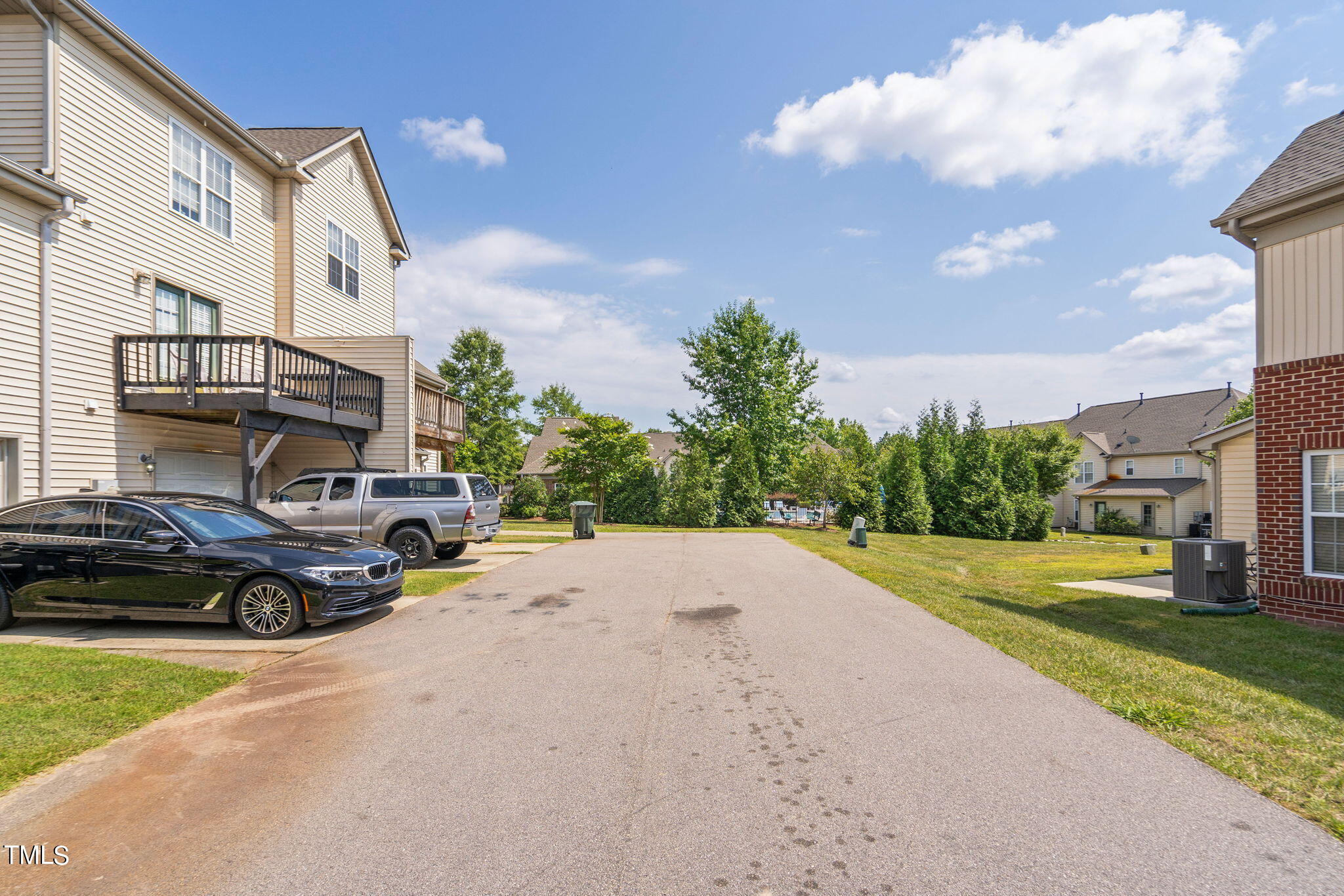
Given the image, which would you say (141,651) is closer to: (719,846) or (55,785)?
(55,785)

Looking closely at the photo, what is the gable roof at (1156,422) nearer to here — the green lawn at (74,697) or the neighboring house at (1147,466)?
the neighboring house at (1147,466)

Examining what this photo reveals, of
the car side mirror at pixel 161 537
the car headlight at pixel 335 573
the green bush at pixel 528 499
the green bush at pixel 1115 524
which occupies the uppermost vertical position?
the car side mirror at pixel 161 537

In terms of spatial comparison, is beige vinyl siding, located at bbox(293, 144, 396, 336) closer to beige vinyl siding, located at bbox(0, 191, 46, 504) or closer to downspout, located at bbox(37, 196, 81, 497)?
downspout, located at bbox(37, 196, 81, 497)

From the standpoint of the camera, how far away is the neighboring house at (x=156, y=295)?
A: 388 inches

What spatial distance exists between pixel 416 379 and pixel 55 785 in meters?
14.0

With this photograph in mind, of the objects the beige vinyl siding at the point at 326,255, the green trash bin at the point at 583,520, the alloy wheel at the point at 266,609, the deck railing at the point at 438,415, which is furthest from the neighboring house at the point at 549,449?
the alloy wheel at the point at 266,609

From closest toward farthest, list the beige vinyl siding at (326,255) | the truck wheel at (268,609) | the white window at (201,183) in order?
the truck wheel at (268,609) < the white window at (201,183) < the beige vinyl siding at (326,255)

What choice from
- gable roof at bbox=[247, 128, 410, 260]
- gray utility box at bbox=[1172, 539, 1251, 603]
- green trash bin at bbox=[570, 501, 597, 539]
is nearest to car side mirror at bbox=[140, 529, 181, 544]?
gable roof at bbox=[247, 128, 410, 260]

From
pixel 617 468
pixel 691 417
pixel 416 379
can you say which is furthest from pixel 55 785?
pixel 691 417

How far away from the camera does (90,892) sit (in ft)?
9.00

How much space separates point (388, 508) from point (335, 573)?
5.14 m

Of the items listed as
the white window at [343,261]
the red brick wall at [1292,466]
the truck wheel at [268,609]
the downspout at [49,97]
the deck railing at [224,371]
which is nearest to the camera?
the truck wheel at [268,609]

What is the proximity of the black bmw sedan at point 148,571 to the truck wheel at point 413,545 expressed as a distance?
4.96 metres

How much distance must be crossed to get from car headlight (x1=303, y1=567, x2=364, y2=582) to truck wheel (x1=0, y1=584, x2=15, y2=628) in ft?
10.6
